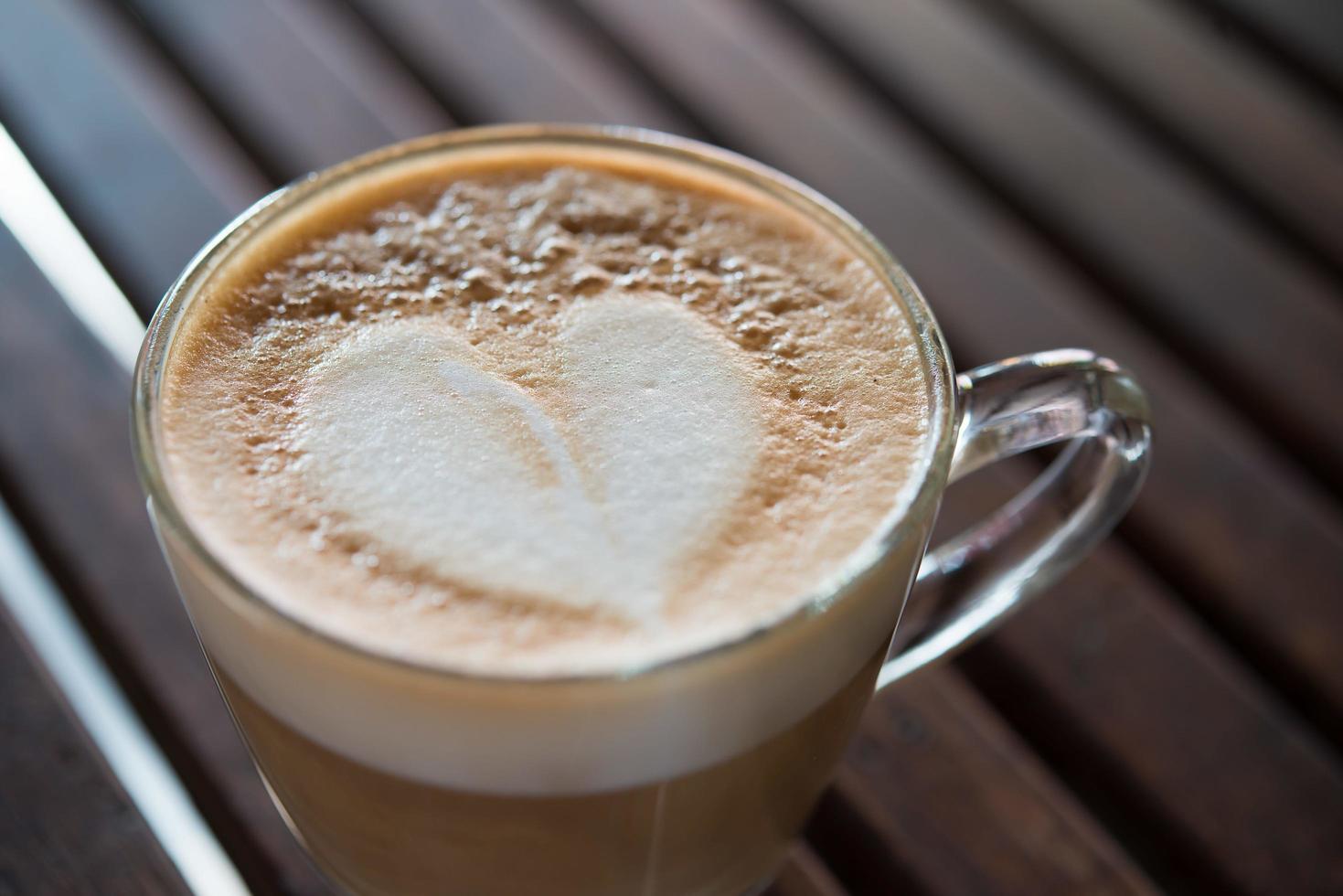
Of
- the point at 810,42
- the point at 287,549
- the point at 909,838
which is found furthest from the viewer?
Answer: the point at 810,42

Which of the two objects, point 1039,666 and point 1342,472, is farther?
point 1342,472

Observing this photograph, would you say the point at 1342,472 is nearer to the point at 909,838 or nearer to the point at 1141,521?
the point at 1141,521

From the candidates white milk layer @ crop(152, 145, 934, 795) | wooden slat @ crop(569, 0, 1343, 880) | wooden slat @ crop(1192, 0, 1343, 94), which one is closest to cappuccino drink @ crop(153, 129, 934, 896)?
white milk layer @ crop(152, 145, 934, 795)

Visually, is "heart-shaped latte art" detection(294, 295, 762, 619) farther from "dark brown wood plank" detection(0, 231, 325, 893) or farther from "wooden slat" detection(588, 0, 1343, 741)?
"wooden slat" detection(588, 0, 1343, 741)

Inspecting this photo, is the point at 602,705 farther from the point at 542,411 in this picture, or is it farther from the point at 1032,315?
the point at 1032,315

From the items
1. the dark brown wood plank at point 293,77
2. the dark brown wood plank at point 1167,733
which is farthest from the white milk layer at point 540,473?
the dark brown wood plank at point 293,77

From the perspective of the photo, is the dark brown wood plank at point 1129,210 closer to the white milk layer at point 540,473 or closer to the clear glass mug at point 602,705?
the clear glass mug at point 602,705

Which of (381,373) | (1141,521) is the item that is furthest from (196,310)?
(1141,521)
